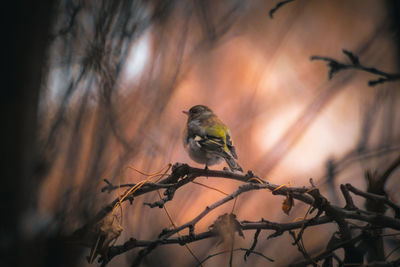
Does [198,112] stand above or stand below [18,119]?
above

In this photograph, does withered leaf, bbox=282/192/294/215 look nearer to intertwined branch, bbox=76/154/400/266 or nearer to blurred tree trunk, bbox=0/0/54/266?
intertwined branch, bbox=76/154/400/266

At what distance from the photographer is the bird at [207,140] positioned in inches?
36.1

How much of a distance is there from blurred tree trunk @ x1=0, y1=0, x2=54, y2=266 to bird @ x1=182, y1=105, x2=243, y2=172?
23.5 inches

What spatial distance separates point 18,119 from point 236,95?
1.05m

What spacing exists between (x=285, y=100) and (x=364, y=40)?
401 millimetres

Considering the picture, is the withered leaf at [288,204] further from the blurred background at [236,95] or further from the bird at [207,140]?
the blurred background at [236,95]

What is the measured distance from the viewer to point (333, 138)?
122cm

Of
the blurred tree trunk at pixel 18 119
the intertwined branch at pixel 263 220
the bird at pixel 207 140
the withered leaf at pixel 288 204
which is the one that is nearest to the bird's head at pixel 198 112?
the bird at pixel 207 140

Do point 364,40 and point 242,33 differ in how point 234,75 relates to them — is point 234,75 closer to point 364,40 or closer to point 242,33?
point 242,33

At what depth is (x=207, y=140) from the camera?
963 millimetres

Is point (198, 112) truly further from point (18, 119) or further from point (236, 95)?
point (18, 119)

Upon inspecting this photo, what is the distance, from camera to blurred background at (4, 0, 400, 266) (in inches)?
27.9

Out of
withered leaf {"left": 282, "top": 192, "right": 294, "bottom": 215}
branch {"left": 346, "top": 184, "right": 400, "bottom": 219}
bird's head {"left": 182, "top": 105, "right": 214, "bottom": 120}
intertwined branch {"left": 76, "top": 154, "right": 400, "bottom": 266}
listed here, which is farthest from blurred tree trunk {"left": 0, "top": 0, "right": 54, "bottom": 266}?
bird's head {"left": 182, "top": 105, "right": 214, "bottom": 120}

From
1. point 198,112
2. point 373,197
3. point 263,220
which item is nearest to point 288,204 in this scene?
point 263,220
